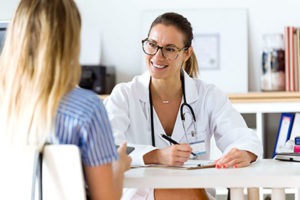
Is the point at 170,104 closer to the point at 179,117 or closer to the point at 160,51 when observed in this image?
the point at 179,117

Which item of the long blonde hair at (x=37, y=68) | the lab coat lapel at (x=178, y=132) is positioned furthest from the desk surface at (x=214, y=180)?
the lab coat lapel at (x=178, y=132)

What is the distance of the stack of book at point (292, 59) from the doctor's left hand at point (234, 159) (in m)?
1.50

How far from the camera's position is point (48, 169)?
143 cm

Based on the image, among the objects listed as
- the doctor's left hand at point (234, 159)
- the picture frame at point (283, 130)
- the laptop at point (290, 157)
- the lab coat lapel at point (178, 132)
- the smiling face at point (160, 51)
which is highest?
the smiling face at point (160, 51)

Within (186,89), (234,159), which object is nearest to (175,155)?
(234,159)

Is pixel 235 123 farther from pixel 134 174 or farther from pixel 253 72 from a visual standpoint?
pixel 253 72

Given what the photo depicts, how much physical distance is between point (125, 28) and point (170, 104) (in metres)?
1.39

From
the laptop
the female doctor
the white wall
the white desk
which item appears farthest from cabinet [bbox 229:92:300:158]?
the white desk

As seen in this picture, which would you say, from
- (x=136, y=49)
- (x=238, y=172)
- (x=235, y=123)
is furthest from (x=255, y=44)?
(x=238, y=172)

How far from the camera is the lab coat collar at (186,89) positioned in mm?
2358

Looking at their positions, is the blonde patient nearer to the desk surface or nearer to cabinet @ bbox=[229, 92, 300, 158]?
the desk surface

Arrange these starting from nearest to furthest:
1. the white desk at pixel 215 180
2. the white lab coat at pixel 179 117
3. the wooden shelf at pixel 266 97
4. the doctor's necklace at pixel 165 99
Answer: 1. the white desk at pixel 215 180
2. the white lab coat at pixel 179 117
3. the doctor's necklace at pixel 165 99
4. the wooden shelf at pixel 266 97

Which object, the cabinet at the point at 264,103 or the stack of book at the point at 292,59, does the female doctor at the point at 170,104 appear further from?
the stack of book at the point at 292,59

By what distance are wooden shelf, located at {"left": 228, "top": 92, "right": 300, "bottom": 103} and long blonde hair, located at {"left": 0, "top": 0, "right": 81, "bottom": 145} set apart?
195cm
